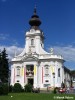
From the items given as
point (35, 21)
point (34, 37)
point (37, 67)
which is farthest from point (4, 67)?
point (35, 21)

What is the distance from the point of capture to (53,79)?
81.1 meters

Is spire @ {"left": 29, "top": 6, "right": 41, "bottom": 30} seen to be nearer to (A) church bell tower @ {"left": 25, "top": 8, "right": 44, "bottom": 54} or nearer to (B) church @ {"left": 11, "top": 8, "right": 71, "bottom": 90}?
(A) church bell tower @ {"left": 25, "top": 8, "right": 44, "bottom": 54}

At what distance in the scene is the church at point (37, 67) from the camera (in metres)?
81.8

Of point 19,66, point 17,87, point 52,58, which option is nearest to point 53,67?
point 52,58

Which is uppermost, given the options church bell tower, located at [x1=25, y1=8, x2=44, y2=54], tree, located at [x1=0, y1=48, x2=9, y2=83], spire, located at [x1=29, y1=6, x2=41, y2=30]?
spire, located at [x1=29, y1=6, x2=41, y2=30]

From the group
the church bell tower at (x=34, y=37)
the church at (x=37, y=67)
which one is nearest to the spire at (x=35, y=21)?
the church bell tower at (x=34, y=37)

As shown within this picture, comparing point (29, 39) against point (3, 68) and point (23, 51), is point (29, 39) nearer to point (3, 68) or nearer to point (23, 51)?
point (23, 51)

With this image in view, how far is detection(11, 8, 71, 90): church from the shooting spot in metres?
81.8

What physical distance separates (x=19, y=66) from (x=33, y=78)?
5797 millimetres

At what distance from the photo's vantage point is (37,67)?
83.0 meters

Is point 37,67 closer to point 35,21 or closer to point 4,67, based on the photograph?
point 4,67

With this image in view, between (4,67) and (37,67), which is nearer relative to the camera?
(4,67)

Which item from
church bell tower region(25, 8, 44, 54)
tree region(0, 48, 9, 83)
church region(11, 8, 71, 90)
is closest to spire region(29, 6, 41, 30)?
church bell tower region(25, 8, 44, 54)

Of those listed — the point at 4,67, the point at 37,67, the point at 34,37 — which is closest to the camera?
the point at 4,67
